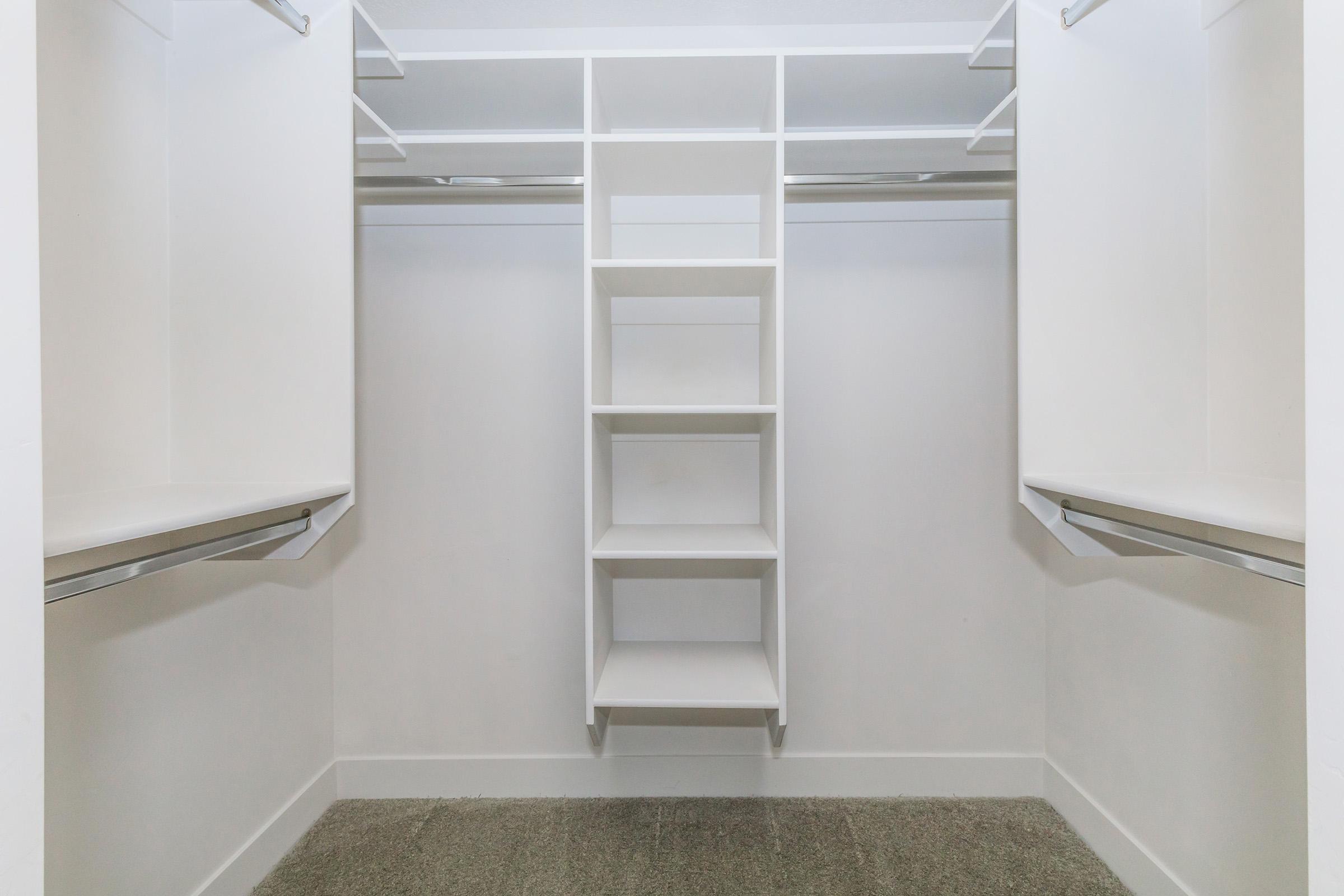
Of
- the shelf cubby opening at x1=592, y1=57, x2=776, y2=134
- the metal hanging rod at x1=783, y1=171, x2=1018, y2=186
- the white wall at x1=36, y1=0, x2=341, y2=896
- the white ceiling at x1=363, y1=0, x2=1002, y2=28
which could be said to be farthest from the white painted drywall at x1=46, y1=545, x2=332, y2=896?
the metal hanging rod at x1=783, y1=171, x2=1018, y2=186

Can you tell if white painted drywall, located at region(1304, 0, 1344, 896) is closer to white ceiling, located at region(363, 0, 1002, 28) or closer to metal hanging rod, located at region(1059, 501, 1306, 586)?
metal hanging rod, located at region(1059, 501, 1306, 586)

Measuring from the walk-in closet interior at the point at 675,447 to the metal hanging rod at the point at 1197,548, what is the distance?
0.05ft

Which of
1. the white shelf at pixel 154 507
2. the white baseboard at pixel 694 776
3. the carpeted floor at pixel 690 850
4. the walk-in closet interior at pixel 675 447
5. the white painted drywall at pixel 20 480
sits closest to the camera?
the white painted drywall at pixel 20 480

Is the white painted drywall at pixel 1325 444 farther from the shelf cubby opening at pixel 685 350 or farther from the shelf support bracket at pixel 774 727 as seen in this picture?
the shelf cubby opening at pixel 685 350

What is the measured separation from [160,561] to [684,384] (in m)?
1.34

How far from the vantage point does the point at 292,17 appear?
1.36 metres

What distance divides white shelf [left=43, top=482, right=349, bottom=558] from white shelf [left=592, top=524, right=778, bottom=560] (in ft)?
2.08

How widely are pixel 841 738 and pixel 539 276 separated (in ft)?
5.57

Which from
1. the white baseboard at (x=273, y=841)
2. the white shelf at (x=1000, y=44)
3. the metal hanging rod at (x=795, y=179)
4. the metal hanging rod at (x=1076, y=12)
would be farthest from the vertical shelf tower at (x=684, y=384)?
the white baseboard at (x=273, y=841)

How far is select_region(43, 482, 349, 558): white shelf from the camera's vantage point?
0.84m

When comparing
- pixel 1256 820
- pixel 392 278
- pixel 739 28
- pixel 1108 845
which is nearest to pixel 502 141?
pixel 392 278

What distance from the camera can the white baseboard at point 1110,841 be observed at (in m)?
1.52

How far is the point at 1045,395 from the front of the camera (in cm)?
140

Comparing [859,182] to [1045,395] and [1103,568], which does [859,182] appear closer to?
[1045,395]
